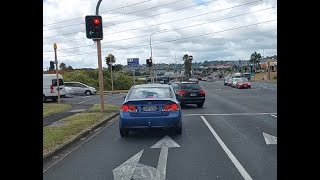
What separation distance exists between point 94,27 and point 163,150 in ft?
34.5

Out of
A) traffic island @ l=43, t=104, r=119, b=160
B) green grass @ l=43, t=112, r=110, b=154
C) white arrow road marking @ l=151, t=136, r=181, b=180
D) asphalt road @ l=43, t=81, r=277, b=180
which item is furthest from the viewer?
green grass @ l=43, t=112, r=110, b=154

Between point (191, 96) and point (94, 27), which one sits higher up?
point (94, 27)

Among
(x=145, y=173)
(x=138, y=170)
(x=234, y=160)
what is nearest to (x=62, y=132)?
(x=138, y=170)

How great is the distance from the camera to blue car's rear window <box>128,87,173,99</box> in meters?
12.5

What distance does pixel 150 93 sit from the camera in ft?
41.5

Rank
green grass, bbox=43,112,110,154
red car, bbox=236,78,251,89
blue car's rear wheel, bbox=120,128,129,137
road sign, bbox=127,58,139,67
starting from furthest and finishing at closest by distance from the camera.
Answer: red car, bbox=236,78,251,89, road sign, bbox=127,58,139,67, blue car's rear wheel, bbox=120,128,129,137, green grass, bbox=43,112,110,154

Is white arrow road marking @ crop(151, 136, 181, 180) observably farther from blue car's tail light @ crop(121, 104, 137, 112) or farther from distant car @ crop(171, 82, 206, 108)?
distant car @ crop(171, 82, 206, 108)

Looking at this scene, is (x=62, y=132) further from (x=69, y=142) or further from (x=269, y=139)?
(x=269, y=139)

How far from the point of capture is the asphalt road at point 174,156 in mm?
7406

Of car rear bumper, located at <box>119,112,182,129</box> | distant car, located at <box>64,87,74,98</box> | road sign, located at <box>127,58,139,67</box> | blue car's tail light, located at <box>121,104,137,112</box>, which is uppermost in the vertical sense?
road sign, located at <box>127,58,139,67</box>

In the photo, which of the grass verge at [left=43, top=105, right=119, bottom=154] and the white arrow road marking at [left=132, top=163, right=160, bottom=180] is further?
the grass verge at [left=43, top=105, right=119, bottom=154]

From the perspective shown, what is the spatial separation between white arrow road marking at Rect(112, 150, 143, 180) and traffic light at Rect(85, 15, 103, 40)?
10.9m

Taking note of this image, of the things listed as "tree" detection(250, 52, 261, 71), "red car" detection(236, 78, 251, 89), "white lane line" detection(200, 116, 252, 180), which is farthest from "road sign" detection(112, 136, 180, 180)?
"tree" detection(250, 52, 261, 71)

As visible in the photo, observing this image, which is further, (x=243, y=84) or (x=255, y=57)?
(x=255, y=57)
